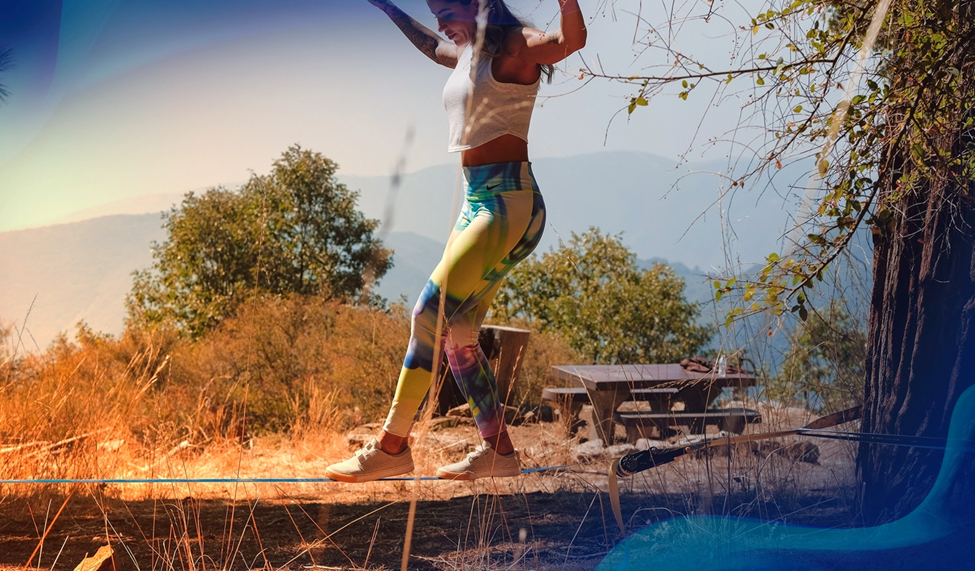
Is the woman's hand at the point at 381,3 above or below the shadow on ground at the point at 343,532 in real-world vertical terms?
above

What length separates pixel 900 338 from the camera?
1.85 metres

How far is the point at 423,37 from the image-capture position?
69.7 inches

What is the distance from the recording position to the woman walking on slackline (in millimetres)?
1450

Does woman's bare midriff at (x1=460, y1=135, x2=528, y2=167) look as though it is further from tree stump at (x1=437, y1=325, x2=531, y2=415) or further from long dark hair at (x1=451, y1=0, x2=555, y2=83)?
tree stump at (x1=437, y1=325, x2=531, y2=415)

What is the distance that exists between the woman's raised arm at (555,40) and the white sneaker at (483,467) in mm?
844

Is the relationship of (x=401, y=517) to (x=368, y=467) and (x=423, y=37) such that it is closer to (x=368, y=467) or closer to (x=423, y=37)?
(x=368, y=467)

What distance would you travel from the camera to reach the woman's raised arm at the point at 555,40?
4.31ft

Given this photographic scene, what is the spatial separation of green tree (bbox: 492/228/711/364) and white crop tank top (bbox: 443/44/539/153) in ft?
17.2

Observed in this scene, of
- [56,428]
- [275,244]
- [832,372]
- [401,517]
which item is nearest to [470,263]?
[401,517]

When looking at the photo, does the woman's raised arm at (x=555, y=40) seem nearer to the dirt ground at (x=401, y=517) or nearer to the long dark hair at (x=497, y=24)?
the long dark hair at (x=497, y=24)

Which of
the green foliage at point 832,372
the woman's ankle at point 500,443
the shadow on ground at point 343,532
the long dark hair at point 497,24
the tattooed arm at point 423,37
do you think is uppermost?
the tattooed arm at point 423,37

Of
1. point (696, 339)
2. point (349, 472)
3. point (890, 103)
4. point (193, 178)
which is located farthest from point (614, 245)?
point (349, 472)

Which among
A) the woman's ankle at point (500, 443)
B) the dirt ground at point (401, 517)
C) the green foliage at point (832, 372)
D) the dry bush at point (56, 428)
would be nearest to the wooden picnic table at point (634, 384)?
the dirt ground at point (401, 517)
